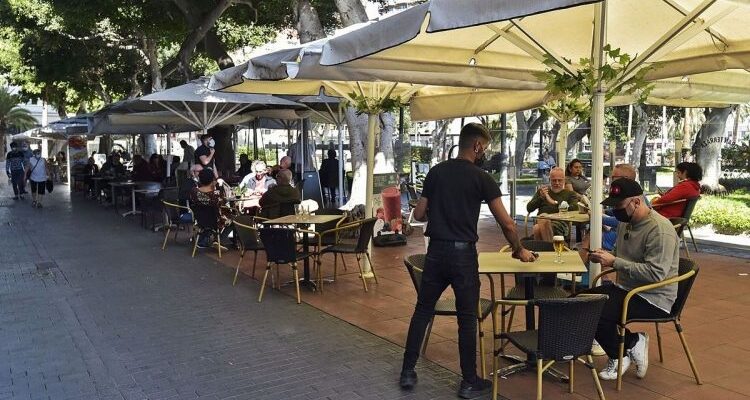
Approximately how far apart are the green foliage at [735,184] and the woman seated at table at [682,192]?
7.52 metres

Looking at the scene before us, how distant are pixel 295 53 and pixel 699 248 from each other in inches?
265

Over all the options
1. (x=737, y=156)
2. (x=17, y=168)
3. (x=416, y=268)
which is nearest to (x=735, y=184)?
(x=737, y=156)

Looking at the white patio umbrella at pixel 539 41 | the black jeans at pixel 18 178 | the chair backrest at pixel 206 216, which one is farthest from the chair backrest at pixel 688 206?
the black jeans at pixel 18 178

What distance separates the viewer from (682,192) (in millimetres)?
7535

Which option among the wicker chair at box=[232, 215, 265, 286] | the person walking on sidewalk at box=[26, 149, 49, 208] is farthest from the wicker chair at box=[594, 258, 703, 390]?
the person walking on sidewalk at box=[26, 149, 49, 208]

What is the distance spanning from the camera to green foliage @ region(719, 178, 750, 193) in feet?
46.7

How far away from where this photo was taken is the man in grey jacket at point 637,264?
4.00m

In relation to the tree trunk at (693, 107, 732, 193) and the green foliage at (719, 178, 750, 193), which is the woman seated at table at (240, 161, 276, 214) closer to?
the tree trunk at (693, 107, 732, 193)

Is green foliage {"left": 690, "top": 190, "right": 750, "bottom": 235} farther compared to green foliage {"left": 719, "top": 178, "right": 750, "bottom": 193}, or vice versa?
green foliage {"left": 719, "top": 178, "right": 750, "bottom": 193}

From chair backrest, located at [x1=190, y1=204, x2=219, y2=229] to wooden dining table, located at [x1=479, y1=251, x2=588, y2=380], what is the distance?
209 inches

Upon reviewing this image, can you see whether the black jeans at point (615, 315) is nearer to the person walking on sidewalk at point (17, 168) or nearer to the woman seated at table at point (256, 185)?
the woman seated at table at point (256, 185)

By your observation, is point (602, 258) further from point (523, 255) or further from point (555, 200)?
point (555, 200)

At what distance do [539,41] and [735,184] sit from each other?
11.9 m

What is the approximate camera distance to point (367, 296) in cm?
679
